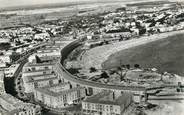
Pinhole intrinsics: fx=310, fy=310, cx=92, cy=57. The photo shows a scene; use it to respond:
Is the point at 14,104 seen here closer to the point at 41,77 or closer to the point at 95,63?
→ the point at 41,77

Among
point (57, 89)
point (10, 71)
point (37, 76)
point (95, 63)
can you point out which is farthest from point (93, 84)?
point (10, 71)

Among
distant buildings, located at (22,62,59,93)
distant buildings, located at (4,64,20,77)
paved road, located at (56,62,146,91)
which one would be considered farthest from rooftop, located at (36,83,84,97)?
distant buildings, located at (4,64,20,77)

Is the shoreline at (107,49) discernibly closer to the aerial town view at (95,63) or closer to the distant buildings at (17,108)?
the aerial town view at (95,63)

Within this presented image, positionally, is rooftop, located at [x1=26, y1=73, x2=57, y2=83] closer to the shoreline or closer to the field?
the shoreline

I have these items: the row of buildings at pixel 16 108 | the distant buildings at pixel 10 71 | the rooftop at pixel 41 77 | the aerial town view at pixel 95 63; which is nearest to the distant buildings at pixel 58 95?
the aerial town view at pixel 95 63

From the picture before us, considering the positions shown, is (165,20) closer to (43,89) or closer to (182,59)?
(182,59)

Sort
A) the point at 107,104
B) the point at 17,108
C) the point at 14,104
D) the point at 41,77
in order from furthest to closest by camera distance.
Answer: the point at 41,77, the point at 14,104, the point at 17,108, the point at 107,104

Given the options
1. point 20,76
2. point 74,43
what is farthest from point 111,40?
point 20,76
